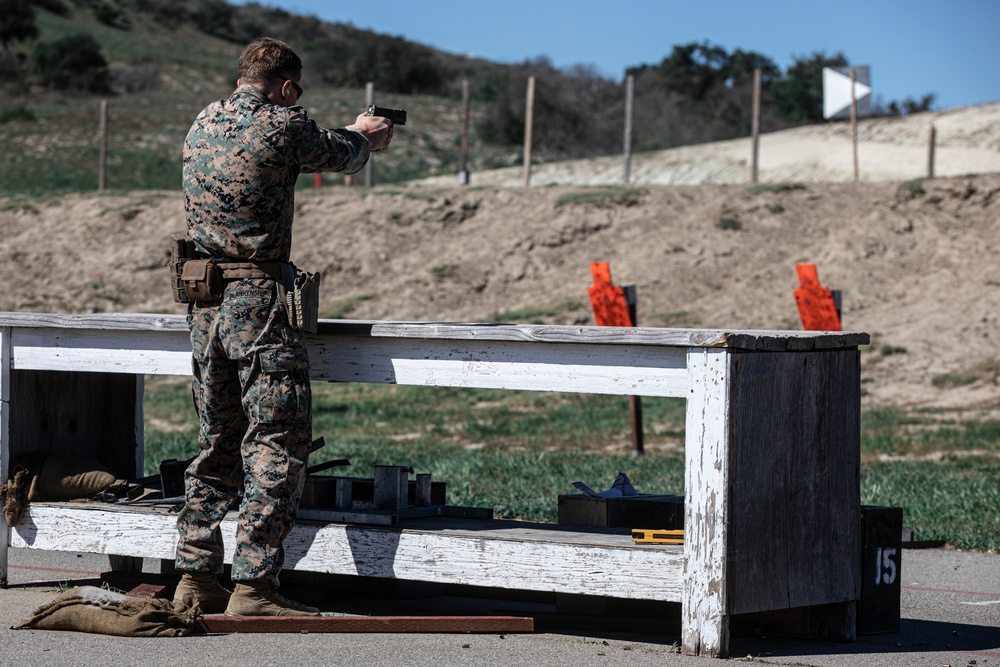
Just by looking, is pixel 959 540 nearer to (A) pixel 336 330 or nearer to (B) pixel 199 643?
(A) pixel 336 330

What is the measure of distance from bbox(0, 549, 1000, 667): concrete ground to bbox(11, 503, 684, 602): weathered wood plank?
24cm

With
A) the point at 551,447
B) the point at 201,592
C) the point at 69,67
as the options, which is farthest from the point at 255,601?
Result: the point at 69,67

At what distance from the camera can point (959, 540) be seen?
798 centimetres

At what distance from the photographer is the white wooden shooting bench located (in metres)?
4.87

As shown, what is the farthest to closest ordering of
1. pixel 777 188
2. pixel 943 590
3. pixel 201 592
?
pixel 777 188 → pixel 943 590 → pixel 201 592

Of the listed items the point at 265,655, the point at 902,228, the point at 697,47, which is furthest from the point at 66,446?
the point at 697,47

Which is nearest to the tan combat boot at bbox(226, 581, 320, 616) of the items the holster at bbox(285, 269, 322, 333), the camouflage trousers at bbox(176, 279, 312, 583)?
the camouflage trousers at bbox(176, 279, 312, 583)

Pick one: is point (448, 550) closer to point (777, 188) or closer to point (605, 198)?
point (777, 188)

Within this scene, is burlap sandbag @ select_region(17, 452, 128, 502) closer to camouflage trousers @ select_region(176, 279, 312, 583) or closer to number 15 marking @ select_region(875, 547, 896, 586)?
camouflage trousers @ select_region(176, 279, 312, 583)

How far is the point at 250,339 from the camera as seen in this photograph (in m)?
5.07

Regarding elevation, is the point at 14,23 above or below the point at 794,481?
above

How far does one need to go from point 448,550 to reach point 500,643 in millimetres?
405

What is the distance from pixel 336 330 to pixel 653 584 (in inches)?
62.6

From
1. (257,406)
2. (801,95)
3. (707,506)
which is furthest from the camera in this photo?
(801,95)
